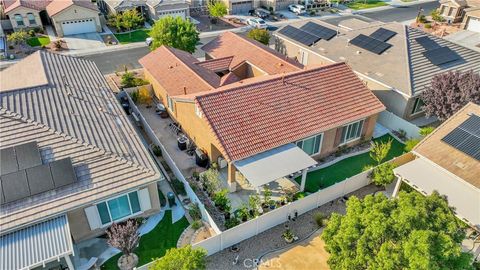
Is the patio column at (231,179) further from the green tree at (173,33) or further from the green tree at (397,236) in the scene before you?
the green tree at (173,33)

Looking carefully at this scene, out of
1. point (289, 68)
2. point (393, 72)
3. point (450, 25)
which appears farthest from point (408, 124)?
point (450, 25)

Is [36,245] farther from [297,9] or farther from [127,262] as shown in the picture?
[297,9]

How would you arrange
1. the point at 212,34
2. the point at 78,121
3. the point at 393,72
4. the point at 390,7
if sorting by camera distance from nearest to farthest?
the point at 78,121 < the point at 393,72 < the point at 212,34 < the point at 390,7

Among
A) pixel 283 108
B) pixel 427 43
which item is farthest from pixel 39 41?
pixel 427 43

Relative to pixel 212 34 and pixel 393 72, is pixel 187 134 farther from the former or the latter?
pixel 212 34

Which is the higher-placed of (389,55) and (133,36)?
(389,55)

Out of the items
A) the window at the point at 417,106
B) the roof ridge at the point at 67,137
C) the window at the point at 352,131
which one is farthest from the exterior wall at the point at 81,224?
the window at the point at 417,106
